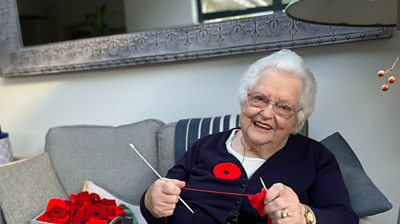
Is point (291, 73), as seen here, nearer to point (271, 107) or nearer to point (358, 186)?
point (271, 107)

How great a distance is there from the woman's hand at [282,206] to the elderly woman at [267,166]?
0.19m

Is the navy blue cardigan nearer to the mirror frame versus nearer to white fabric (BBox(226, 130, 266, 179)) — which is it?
white fabric (BBox(226, 130, 266, 179))

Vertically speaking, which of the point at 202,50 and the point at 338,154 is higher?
the point at 202,50

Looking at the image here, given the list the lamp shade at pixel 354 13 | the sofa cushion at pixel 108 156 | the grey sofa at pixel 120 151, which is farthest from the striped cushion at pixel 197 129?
the lamp shade at pixel 354 13

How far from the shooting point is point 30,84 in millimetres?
2064

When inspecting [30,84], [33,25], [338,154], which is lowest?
[338,154]

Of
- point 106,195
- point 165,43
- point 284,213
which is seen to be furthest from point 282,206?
point 165,43

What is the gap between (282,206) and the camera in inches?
34.3

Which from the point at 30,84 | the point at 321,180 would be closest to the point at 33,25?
the point at 30,84

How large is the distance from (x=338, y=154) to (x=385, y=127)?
1.30 feet

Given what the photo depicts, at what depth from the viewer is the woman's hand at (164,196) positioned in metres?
1.02

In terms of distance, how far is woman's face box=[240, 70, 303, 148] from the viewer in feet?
3.66

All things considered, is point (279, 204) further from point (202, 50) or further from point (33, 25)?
point (33, 25)

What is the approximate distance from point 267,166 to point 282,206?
0.30 meters
